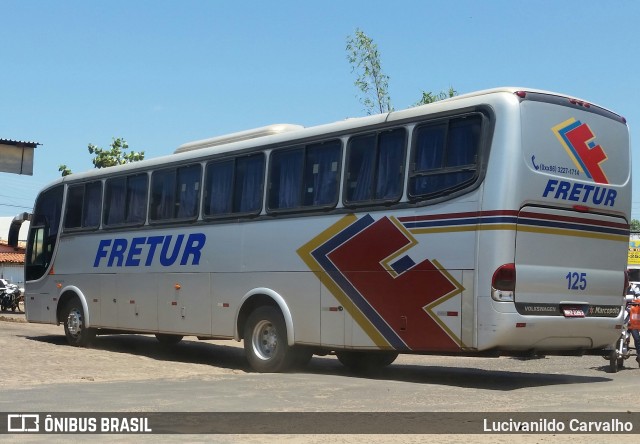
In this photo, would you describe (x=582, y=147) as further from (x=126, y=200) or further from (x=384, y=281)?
(x=126, y=200)

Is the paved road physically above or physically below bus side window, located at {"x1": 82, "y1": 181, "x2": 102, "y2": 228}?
below

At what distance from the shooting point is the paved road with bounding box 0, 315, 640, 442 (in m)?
10.1

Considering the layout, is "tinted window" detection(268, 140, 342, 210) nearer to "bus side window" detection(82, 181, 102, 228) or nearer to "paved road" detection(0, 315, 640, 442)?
"paved road" detection(0, 315, 640, 442)

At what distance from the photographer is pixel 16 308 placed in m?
41.2

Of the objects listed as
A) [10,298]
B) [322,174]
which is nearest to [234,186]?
[322,174]

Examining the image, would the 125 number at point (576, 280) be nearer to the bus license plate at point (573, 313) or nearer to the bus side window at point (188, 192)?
the bus license plate at point (573, 313)

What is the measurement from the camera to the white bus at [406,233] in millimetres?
11625

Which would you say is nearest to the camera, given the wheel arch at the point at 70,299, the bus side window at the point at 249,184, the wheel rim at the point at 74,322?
the bus side window at the point at 249,184

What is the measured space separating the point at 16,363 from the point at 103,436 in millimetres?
7692

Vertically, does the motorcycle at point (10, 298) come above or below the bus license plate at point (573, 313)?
below

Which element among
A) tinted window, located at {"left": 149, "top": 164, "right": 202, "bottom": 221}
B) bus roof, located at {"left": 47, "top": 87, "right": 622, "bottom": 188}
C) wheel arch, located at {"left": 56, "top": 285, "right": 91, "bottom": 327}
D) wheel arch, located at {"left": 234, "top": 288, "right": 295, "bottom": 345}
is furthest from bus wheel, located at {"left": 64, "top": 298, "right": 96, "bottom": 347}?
wheel arch, located at {"left": 234, "top": 288, "right": 295, "bottom": 345}

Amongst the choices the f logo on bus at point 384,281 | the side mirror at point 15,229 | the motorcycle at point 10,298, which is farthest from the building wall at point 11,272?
the f logo on bus at point 384,281

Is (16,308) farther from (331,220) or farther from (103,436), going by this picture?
(103,436)

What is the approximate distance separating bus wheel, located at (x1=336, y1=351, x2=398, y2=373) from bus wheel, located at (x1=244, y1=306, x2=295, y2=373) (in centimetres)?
119
